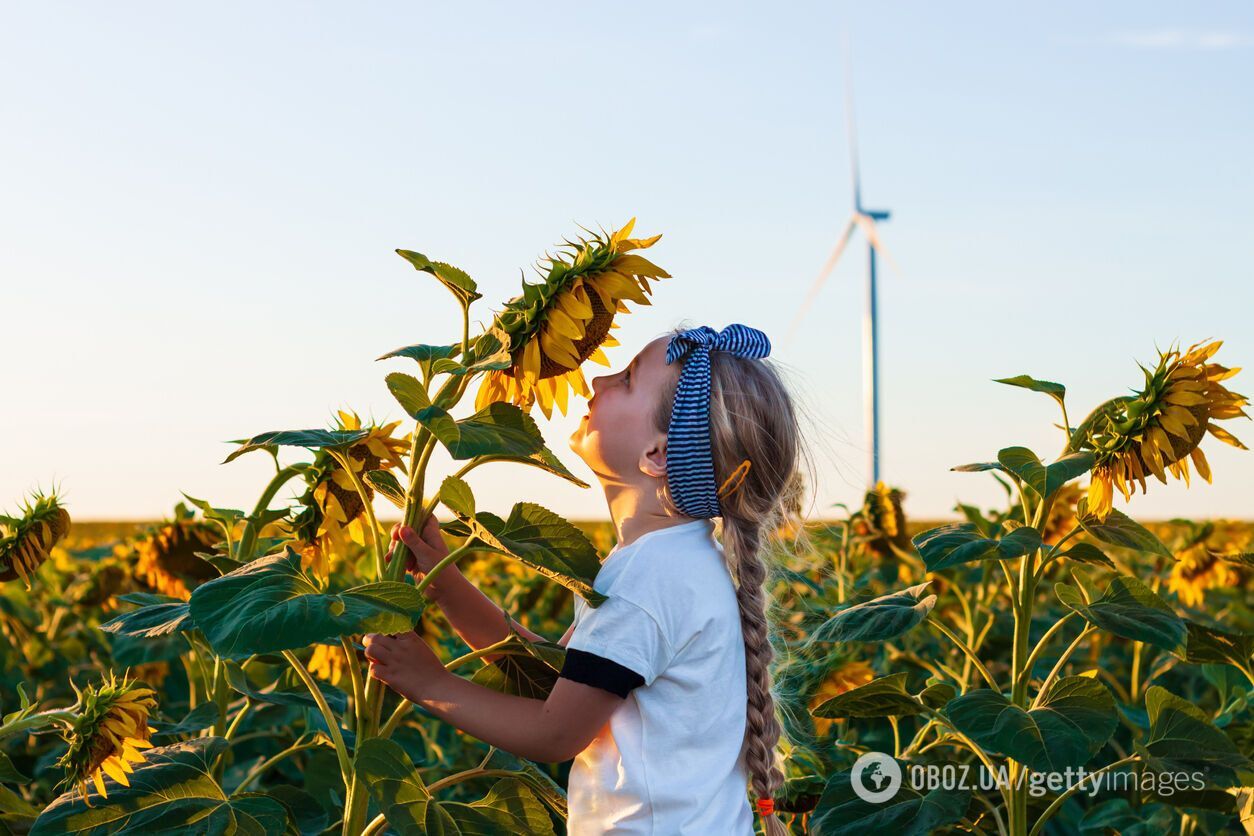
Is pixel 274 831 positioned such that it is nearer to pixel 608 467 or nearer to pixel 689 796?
pixel 689 796

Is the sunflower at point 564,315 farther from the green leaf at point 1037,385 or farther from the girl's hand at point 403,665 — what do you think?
the green leaf at point 1037,385

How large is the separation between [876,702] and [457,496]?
1213 mm

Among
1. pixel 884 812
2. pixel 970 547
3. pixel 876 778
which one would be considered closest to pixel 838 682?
pixel 876 778

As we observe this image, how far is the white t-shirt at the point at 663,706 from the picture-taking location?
2.33 meters

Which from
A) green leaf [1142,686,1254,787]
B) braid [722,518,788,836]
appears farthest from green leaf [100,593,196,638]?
green leaf [1142,686,1254,787]

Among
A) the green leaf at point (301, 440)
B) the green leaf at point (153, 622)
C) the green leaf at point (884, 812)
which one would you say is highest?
the green leaf at point (301, 440)

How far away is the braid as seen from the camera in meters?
2.60

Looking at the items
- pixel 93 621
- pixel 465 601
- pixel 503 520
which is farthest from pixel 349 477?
pixel 93 621

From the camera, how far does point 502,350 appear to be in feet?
6.57

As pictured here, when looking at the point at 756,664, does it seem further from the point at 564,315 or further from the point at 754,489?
the point at 564,315

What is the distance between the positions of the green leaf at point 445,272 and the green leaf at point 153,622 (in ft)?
2.21

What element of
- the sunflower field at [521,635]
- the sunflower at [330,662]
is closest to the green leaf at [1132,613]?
the sunflower field at [521,635]

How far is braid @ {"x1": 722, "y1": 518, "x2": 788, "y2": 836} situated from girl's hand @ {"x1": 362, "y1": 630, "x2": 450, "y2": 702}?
0.72 m

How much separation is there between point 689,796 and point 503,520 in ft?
2.08
